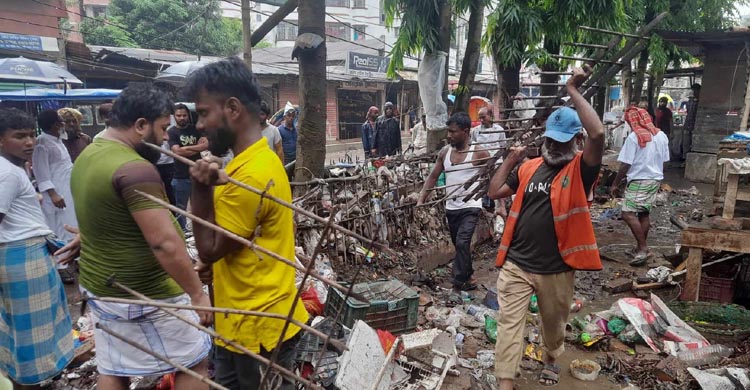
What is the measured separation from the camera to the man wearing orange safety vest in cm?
332

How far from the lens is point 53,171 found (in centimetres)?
578

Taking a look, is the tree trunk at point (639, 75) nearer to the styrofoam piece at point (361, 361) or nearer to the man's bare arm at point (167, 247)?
the styrofoam piece at point (361, 361)

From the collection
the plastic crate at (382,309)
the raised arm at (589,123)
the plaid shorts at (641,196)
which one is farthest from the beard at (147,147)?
the plaid shorts at (641,196)

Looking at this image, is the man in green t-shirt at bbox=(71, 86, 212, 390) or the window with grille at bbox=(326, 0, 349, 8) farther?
the window with grille at bbox=(326, 0, 349, 8)

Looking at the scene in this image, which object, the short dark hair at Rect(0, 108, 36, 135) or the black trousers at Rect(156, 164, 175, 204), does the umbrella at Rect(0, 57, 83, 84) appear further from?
the short dark hair at Rect(0, 108, 36, 135)

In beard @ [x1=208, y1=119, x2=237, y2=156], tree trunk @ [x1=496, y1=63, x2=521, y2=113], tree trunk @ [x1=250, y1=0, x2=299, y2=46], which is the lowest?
beard @ [x1=208, y1=119, x2=237, y2=156]

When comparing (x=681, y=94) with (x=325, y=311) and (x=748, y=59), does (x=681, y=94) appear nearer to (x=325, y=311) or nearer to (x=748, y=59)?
(x=748, y=59)

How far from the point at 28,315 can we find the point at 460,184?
155 inches

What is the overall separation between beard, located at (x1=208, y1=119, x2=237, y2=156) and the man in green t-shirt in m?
0.36

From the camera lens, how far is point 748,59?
38.4 feet

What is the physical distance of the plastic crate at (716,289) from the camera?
5.06 metres

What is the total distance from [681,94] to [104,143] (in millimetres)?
59321

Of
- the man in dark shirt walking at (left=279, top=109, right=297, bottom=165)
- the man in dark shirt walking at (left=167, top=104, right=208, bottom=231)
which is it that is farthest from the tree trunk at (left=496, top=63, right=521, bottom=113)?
the man in dark shirt walking at (left=167, top=104, right=208, bottom=231)

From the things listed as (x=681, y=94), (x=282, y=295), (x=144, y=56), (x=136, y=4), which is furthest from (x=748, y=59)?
(x=681, y=94)
